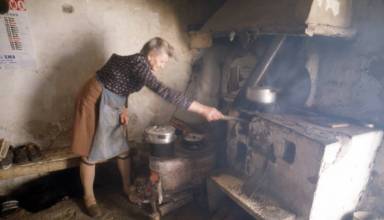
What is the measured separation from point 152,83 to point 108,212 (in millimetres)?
1880

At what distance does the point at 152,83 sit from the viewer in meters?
2.73

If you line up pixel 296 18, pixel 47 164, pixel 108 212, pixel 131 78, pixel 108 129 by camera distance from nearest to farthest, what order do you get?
pixel 296 18 < pixel 131 78 < pixel 108 129 < pixel 47 164 < pixel 108 212

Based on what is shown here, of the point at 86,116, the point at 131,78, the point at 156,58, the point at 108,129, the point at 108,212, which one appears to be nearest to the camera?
the point at 156,58

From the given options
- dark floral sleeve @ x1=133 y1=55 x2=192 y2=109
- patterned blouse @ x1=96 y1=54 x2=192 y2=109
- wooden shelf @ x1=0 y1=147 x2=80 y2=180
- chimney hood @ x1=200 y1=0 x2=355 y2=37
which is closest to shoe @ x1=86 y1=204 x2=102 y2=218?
wooden shelf @ x1=0 y1=147 x2=80 y2=180

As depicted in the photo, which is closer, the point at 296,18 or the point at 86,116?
the point at 296,18

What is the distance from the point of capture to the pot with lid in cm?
310

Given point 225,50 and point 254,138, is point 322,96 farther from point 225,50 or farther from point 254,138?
point 225,50

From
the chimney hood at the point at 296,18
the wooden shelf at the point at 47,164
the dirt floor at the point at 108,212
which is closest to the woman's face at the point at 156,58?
the chimney hood at the point at 296,18

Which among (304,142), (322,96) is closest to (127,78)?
(304,142)

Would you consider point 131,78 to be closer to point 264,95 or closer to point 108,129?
point 108,129

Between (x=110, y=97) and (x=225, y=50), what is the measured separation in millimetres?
2234

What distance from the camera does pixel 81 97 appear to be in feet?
9.58

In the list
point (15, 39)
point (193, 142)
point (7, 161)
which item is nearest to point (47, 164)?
point (7, 161)

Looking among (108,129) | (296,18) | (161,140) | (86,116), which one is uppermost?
(296,18)
